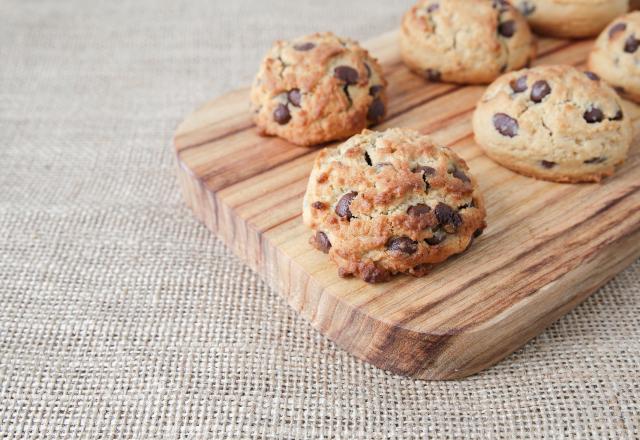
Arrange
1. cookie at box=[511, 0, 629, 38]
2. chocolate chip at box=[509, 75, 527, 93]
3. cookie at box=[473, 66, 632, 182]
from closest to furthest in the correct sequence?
cookie at box=[473, 66, 632, 182] → chocolate chip at box=[509, 75, 527, 93] → cookie at box=[511, 0, 629, 38]

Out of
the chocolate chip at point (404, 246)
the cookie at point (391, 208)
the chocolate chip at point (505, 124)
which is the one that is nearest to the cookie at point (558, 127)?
the chocolate chip at point (505, 124)

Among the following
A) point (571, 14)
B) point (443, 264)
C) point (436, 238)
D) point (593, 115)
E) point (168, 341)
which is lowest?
point (168, 341)

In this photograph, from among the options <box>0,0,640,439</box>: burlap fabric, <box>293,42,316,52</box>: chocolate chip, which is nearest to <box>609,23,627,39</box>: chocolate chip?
<box>0,0,640,439</box>: burlap fabric

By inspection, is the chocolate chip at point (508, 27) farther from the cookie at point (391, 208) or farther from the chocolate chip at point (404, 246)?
the chocolate chip at point (404, 246)

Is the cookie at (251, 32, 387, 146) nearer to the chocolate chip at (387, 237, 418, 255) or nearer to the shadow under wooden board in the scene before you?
the shadow under wooden board

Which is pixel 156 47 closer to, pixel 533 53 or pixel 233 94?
pixel 233 94

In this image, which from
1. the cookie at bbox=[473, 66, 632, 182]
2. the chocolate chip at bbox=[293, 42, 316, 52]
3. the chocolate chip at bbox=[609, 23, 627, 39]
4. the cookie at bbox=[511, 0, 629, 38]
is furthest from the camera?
the cookie at bbox=[511, 0, 629, 38]

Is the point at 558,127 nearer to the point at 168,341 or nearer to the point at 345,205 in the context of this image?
the point at 345,205

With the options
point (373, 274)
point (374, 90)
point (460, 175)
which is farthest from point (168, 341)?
point (374, 90)
